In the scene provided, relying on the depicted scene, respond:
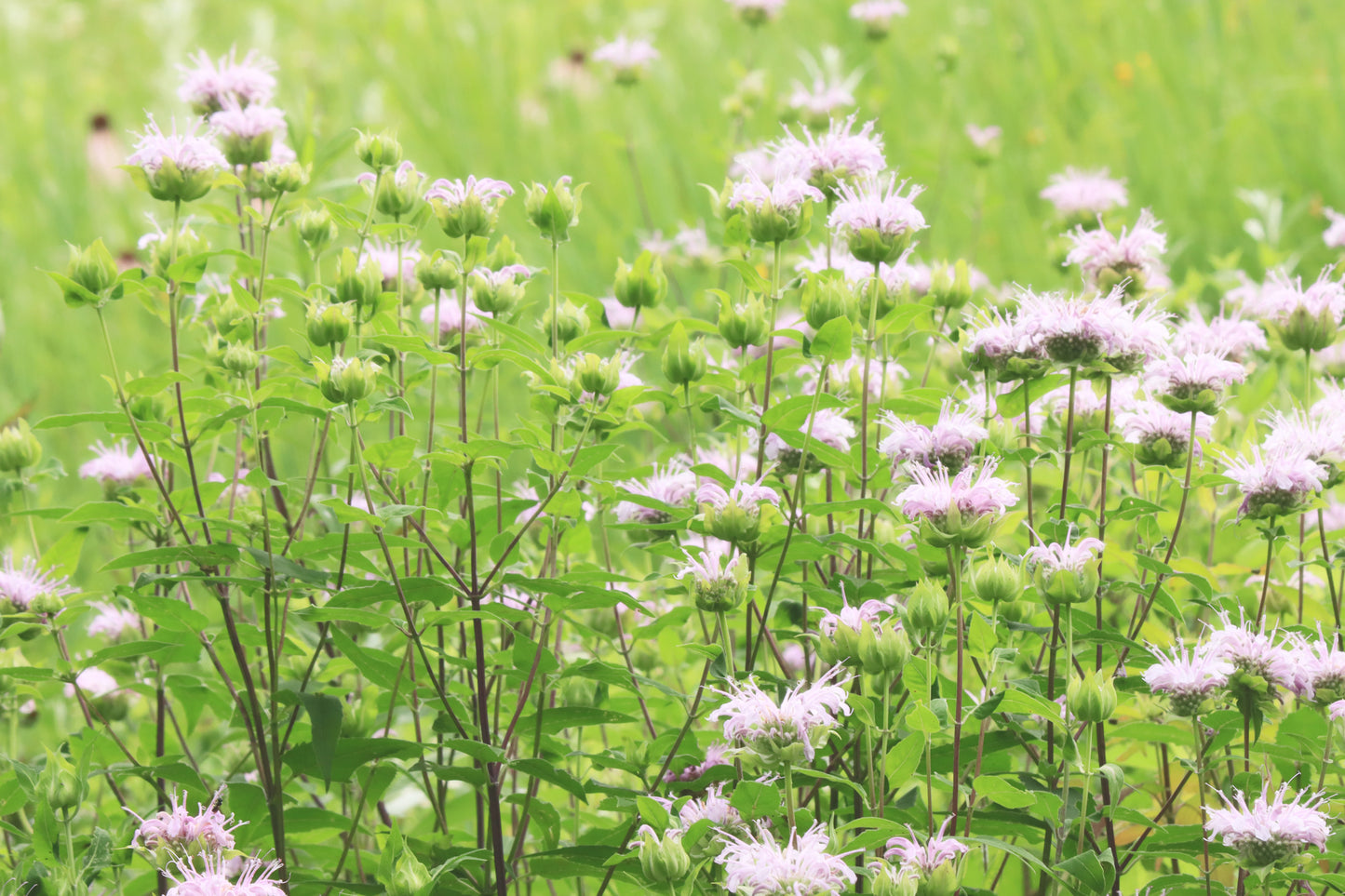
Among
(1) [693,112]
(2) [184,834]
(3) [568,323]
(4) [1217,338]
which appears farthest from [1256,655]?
(1) [693,112]

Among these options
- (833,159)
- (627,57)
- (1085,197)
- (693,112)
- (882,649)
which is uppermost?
(693,112)

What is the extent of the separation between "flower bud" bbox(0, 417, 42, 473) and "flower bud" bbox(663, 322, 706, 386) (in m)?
0.82

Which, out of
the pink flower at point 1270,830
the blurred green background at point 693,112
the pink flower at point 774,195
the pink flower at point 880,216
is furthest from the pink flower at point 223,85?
the blurred green background at point 693,112

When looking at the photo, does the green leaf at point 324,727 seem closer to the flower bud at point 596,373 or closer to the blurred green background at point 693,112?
the flower bud at point 596,373

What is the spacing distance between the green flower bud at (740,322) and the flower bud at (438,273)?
0.99 feet

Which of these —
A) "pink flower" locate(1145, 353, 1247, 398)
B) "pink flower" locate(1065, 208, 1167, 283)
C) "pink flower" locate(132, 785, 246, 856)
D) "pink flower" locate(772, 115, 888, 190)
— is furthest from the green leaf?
"pink flower" locate(1065, 208, 1167, 283)

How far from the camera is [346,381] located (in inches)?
50.6

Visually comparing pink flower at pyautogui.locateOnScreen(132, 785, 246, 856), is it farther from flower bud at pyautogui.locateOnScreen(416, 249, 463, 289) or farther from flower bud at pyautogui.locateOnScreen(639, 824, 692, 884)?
flower bud at pyautogui.locateOnScreen(416, 249, 463, 289)

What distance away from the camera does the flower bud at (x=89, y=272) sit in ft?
4.53

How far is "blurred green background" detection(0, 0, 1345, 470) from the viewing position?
386 centimetres

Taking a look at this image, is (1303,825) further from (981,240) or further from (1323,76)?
(1323,76)

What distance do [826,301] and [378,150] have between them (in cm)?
54

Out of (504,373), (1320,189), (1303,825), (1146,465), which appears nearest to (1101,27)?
(1320,189)

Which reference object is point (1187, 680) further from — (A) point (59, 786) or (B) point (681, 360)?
(A) point (59, 786)
